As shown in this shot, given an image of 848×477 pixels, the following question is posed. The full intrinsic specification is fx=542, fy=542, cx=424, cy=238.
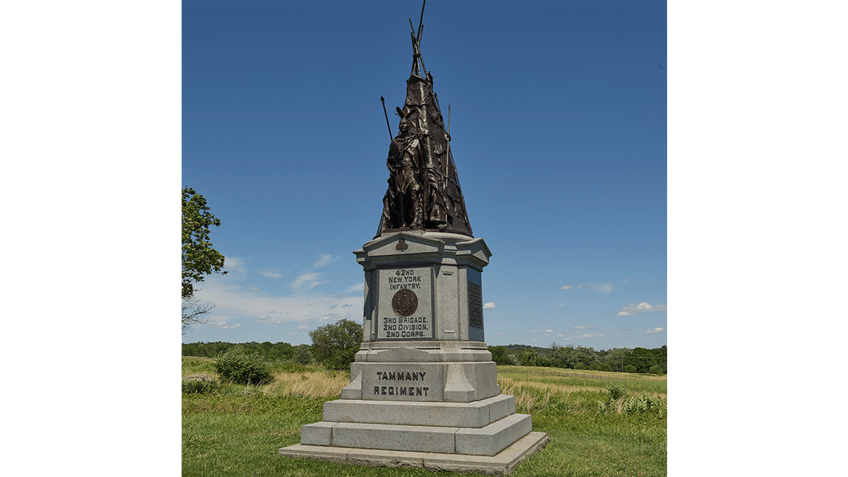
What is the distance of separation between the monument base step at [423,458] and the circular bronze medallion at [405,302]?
2.46 meters

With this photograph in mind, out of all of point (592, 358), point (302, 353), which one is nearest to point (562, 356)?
point (592, 358)

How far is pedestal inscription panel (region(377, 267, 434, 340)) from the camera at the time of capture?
32.1 feet

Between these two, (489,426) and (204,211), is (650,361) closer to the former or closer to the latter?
(204,211)

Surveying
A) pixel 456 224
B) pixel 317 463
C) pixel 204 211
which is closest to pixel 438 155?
pixel 456 224

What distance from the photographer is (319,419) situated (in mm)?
13773

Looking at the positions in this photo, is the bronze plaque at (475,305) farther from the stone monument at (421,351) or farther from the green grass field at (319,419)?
the green grass field at (319,419)

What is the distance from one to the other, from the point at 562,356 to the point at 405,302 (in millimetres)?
65888

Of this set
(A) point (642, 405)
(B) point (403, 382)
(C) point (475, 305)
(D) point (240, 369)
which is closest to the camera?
(B) point (403, 382)

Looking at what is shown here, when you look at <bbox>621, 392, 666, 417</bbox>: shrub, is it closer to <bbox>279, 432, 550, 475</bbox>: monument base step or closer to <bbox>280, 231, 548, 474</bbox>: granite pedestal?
<bbox>280, 231, 548, 474</bbox>: granite pedestal

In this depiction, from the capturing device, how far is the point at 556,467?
805 cm

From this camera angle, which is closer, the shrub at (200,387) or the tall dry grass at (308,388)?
the tall dry grass at (308,388)

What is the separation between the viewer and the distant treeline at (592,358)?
54031 millimetres

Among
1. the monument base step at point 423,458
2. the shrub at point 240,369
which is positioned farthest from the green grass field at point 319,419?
the shrub at point 240,369

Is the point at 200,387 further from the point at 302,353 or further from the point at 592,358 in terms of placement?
the point at 592,358
